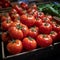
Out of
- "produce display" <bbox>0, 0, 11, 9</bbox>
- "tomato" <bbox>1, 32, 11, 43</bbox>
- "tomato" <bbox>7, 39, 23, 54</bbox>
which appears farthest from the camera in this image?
"produce display" <bbox>0, 0, 11, 9</bbox>

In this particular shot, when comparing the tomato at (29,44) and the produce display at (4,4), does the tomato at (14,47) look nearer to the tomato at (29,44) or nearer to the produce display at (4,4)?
the tomato at (29,44)

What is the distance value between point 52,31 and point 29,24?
0.74 feet

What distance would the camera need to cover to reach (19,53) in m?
1.15

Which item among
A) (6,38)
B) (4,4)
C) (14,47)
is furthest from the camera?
(4,4)

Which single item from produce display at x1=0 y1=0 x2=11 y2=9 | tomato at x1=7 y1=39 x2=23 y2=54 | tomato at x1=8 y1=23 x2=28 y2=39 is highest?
tomato at x1=8 y1=23 x2=28 y2=39

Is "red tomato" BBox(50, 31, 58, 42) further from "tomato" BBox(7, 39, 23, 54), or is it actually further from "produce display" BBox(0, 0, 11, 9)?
"produce display" BBox(0, 0, 11, 9)

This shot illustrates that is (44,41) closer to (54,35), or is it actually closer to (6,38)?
(54,35)

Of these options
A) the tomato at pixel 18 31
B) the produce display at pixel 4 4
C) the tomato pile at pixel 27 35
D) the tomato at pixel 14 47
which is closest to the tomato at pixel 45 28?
the tomato pile at pixel 27 35

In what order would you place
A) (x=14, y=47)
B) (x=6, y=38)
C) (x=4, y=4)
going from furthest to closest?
(x=4, y=4) < (x=6, y=38) < (x=14, y=47)

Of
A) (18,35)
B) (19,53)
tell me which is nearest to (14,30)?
(18,35)

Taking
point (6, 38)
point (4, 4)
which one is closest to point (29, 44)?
point (6, 38)

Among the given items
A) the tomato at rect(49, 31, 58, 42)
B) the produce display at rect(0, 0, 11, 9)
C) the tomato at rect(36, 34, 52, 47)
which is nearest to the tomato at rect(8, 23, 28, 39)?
the tomato at rect(36, 34, 52, 47)

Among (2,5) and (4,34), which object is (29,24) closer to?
(4,34)

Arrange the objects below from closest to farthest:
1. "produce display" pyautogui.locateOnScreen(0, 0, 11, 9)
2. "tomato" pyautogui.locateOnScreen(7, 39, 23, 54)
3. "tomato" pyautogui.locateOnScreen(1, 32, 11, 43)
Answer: "tomato" pyautogui.locateOnScreen(7, 39, 23, 54) < "tomato" pyautogui.locateOnScreen(1, 32, 11, 43) < "produce display" pyautogui.locateOnScreen(0, 0, 11, 9)
